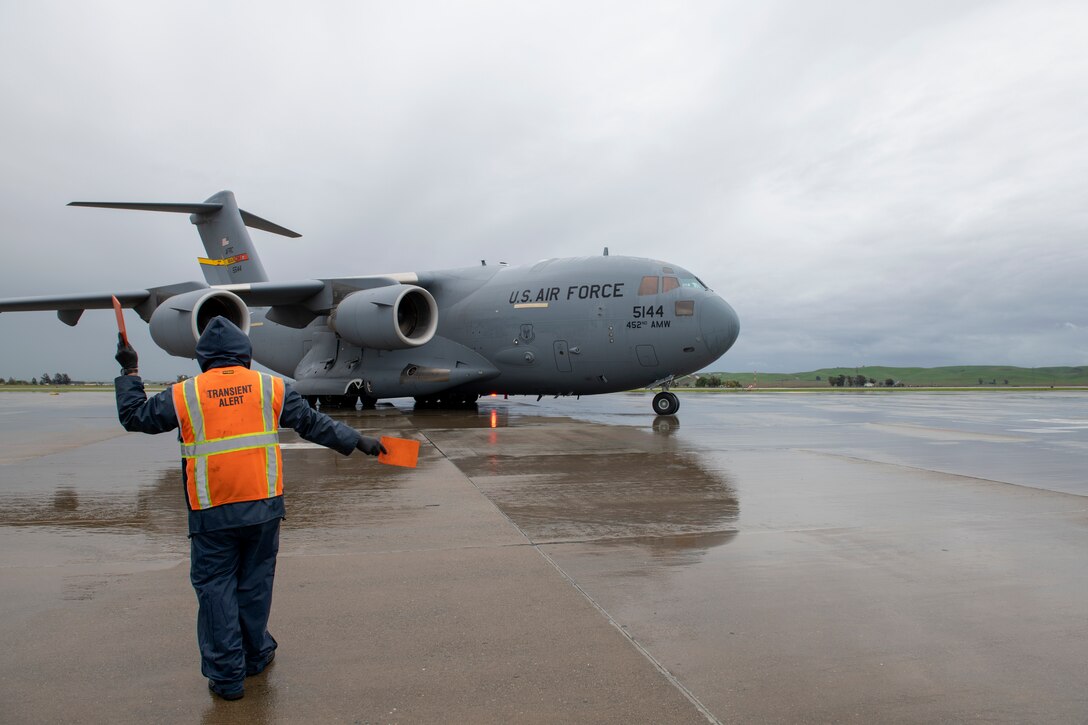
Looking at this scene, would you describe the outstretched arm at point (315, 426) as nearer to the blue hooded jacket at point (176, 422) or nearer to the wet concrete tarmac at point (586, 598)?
the blue hooded jacket at point (176, 422)

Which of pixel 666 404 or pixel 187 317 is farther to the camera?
pixel 666 404

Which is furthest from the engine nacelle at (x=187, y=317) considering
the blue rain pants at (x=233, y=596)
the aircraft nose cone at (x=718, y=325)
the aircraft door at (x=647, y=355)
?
the blue rain pants at (x=233, y=596)

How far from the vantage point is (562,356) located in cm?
1537

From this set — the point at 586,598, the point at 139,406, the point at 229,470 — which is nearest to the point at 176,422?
the point at 139,406

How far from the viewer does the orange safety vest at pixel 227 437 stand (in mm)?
2717

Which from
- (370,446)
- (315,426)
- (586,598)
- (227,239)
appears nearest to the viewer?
(315,426)

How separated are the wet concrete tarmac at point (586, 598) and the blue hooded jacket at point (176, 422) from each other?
58 centimetres

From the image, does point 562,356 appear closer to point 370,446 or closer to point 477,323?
point 477,323

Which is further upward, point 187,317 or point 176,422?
point 187,317

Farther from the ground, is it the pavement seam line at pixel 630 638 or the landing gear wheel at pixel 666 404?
the landing gear wheel at pixel 666 404

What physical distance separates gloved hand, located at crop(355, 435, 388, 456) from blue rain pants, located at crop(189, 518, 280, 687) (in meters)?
0.44

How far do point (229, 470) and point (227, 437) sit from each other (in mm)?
133

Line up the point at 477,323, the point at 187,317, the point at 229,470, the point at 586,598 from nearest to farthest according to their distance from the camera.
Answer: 1. the point at 229,470
2. the point at 586,598
3. the point at 187,317
4. the point at 477,323

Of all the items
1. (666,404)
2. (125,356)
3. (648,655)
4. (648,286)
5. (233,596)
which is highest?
(648,286)
